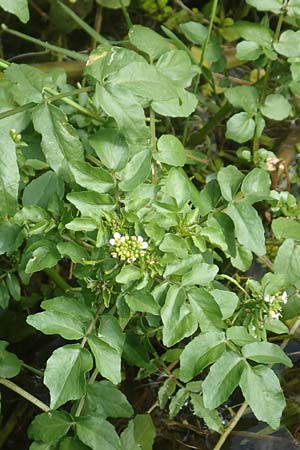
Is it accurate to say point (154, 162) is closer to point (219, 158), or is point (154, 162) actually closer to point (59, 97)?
point (59, 97)

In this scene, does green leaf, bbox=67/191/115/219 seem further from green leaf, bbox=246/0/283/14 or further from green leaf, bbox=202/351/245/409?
green leaf, bbox=246/0/283/14

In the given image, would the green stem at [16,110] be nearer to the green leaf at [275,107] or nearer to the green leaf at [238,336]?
the green leaf at [238,336]

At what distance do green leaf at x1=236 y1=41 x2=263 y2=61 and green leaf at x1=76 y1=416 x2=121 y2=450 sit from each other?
1.00m

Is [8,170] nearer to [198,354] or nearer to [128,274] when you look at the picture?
[128,274]

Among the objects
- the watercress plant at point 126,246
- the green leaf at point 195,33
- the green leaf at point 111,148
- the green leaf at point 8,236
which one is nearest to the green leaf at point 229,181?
the watercress plant at point 126,246

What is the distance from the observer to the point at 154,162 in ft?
5.21

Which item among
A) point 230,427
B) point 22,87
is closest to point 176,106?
point 22,87

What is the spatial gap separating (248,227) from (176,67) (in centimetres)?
44

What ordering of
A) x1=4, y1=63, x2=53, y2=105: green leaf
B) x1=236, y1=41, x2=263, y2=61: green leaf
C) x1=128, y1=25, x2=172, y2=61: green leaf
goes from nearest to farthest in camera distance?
1. x1=4, y1=63, x2=53, y2=105: green leaf
2. x1=128, y1=25, x2=172, y2=61: green leaf
3. x1=236, y1=41, x2=263, y2=61: green leaf

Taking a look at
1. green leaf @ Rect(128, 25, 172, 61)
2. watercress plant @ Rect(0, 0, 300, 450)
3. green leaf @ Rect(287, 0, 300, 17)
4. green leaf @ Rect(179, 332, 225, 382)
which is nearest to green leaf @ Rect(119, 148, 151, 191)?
watercress plant @ Rect(0, 0, 300, 450)

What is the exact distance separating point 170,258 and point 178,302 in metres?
0.08

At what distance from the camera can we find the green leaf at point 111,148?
55.6 inches

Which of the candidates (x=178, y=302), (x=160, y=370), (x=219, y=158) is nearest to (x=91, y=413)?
(x=178, y=302)

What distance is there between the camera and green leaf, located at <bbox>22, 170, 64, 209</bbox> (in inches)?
59.3
